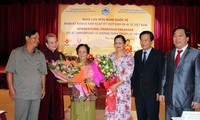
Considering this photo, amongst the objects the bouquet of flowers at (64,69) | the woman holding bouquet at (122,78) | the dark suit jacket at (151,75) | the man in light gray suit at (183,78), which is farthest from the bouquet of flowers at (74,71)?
the man in light gray suit at (183,78)

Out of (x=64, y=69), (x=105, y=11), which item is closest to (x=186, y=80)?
(x=64, y=69)

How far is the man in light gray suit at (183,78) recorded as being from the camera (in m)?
2.76

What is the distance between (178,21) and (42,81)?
6.72 meters

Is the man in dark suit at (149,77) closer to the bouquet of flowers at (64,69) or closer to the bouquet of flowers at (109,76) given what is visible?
the bouquet of flowers at (109,76)

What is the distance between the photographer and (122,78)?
128 inches

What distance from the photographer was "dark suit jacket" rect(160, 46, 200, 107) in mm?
2750

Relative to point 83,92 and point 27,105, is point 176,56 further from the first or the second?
point 27,105

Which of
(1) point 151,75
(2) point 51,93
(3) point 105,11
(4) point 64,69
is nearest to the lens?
(4) point 64,69

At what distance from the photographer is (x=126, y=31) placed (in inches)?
339

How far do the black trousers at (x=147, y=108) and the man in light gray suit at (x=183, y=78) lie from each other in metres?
0.33

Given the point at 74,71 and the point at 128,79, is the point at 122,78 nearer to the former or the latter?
the point at 128,79

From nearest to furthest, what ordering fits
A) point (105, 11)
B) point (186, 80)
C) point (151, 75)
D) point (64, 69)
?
point (186, 80) < point (64, 69) < point (151, 75) < point (105, 11)

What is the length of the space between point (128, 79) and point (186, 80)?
0.73 meters

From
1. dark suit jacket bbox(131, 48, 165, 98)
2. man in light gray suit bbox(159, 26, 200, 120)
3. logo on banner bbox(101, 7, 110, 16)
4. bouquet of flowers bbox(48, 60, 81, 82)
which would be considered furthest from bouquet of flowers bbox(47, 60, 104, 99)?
logo on banner bbox(101, 7, 110, 16)
